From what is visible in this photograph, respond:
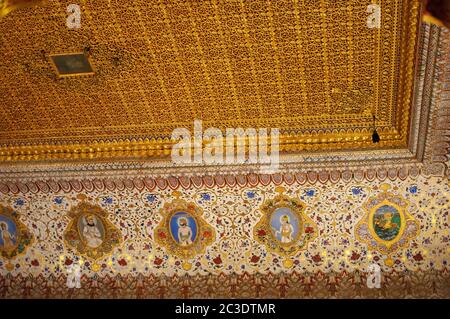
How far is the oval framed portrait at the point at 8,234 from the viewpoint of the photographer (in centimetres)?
573

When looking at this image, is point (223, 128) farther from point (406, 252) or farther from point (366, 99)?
point (406, 252)

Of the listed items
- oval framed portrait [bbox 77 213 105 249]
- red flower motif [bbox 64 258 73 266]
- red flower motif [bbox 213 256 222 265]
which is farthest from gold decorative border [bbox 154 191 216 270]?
red flower motif [bbox 64 258 73 266]

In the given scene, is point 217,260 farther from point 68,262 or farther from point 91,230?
point 68,262

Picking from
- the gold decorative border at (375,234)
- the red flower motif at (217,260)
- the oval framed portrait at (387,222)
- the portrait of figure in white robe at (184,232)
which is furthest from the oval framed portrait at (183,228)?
the oval framed portrait at (387,222)

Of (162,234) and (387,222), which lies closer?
(387,222)

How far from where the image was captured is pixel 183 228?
5.55 meters

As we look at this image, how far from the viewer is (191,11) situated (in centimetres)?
403

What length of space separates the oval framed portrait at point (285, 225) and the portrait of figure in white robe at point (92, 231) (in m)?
1.50

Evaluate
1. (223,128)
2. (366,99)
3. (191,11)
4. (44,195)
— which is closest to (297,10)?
(191,11)

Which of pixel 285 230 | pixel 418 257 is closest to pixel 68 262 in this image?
pixel 285 230

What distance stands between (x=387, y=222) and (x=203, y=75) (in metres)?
1.98

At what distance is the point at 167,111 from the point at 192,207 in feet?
3.15

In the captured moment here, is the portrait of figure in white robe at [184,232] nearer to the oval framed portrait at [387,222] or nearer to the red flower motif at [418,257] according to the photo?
the oval framed portrait at [387,222]

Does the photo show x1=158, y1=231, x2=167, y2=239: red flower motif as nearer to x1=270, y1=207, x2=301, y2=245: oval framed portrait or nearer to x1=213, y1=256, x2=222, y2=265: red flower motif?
x1=213, y1=256, x2=222, y2=265: red flower motif
